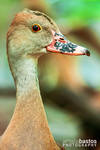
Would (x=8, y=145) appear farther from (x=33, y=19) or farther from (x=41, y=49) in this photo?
(x=33, y=19)

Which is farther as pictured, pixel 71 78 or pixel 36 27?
pixel 71 78

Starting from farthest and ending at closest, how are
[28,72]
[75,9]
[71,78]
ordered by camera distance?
[71,78] → [75,9] → [28,72]

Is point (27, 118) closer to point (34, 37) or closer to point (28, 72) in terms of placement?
point (28, 72)

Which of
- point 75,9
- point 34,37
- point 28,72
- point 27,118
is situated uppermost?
point 75,9

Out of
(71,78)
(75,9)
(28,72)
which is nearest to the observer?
(28,72)

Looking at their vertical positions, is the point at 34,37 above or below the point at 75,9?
below

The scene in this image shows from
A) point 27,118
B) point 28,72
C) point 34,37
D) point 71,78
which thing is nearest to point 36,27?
point 34,37

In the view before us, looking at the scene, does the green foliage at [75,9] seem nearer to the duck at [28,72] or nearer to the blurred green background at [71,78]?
the blurred green background at [71,78]

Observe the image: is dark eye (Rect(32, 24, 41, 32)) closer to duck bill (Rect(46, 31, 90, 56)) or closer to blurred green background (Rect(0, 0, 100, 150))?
duck bill (Rect(46, 31, 90, 56))

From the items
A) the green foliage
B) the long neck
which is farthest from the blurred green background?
the long neck
